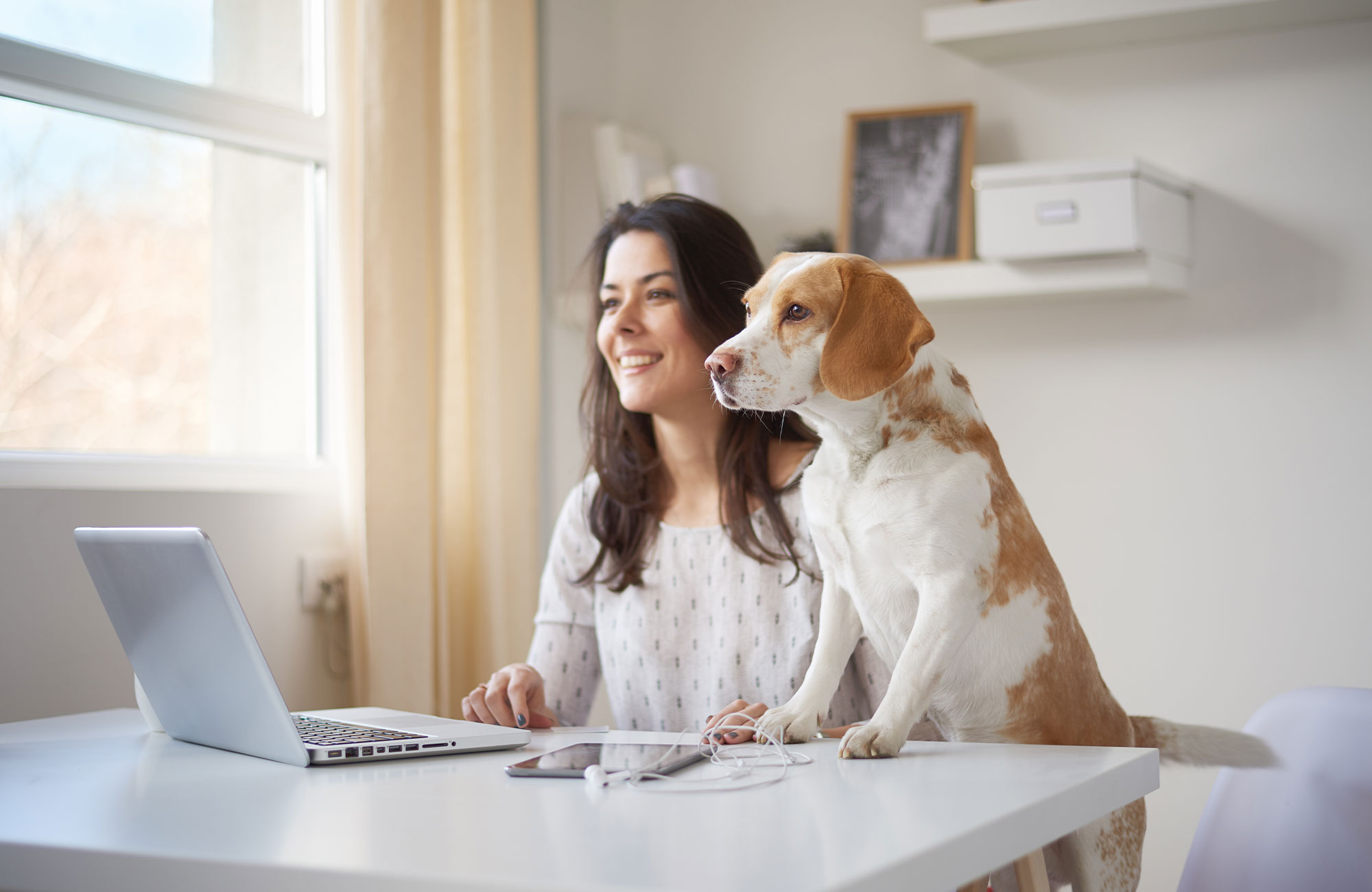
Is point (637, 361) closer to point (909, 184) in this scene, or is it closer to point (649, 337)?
point (649, 337)

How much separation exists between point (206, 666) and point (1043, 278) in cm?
163

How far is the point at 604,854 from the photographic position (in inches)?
23.1

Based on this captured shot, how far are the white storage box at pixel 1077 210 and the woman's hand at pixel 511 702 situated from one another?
1244 mm

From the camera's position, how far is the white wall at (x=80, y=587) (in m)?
1.45

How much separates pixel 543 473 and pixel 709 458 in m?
1.00

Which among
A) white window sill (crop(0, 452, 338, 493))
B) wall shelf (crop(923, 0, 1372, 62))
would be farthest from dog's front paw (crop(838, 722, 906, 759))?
wall shelf (crop(923, 0, 1372, 62))

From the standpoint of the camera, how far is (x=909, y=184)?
2.24 m

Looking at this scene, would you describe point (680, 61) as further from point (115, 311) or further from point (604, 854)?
point (604, 854)

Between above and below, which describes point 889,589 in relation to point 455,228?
below

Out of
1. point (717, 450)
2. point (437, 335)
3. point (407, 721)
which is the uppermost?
point (437, 335)

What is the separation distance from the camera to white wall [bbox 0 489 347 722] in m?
1.45

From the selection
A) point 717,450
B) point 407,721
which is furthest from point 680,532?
point 407,721

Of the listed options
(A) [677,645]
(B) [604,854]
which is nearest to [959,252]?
(A) [677,645]

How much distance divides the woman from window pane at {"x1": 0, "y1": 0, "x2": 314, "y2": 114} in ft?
2.70
